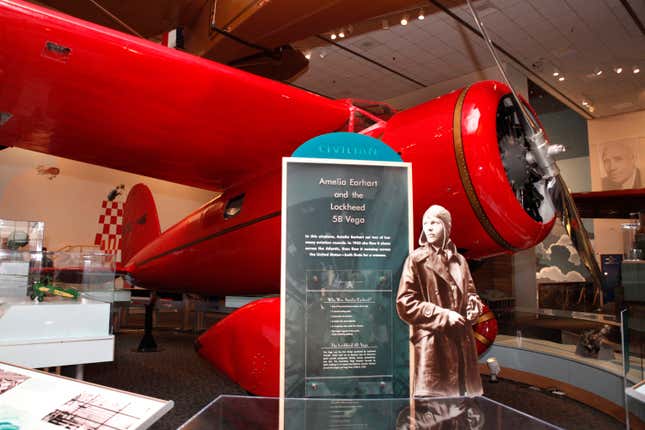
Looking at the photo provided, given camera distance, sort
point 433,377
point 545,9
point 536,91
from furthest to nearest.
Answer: point 536,91 → point 545,9 → point 433,377

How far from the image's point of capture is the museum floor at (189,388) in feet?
9.50

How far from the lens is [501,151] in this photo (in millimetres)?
2506

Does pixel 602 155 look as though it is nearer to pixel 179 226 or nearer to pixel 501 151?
pixel 501 151

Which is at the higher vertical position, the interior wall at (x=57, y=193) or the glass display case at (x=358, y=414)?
the interior wall at (x=57, y=193)

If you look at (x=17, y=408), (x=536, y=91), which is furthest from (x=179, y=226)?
(x=536, y=91)

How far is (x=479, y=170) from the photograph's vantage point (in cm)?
235

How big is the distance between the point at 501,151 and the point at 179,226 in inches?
119

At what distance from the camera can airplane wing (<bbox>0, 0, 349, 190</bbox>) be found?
2209 millimetres

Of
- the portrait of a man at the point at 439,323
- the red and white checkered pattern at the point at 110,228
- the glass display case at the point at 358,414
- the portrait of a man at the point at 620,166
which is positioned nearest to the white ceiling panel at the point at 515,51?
the portrait of a man at the point at 620,166

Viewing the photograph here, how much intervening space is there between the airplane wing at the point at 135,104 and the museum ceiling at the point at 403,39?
106cm

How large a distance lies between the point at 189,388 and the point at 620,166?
7.73 meters

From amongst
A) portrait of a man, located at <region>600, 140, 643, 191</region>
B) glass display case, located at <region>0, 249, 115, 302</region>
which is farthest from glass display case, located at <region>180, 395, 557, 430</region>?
portrait of a man, located at <region>600, 140, 643, 191</region>

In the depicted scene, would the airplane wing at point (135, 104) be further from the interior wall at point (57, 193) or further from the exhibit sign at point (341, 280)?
the interior wall at point (57, 193)

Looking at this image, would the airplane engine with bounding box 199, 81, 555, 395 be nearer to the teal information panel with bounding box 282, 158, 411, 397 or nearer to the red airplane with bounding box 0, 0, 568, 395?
the red airplane with bounding box 0, 0, 568, 395
